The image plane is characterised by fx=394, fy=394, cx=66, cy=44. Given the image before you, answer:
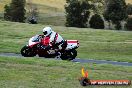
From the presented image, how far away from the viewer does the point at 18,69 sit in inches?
759

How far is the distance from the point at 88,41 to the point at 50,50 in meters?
23.6

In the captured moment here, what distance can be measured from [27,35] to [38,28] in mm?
8737

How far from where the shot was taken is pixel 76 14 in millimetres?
93875

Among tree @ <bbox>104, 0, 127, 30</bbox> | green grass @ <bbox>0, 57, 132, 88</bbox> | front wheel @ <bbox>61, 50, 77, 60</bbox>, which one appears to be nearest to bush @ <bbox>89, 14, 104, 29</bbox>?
tree @ <bbox>104, 0, 127, 30</bbox>

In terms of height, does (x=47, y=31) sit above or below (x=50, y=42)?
above

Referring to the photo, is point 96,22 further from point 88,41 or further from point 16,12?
point 88,41

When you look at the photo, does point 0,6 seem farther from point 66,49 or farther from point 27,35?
point 66,49

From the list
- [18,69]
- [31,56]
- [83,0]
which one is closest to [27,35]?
[31,56]

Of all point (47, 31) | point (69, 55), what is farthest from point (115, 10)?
point (47, 31)

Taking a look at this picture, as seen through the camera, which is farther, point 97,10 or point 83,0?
point 97,10

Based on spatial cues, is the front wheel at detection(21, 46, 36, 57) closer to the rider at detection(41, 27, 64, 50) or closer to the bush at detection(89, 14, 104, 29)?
the rider at detection(41, 27, 64, 50)

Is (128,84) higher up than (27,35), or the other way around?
(128,84)

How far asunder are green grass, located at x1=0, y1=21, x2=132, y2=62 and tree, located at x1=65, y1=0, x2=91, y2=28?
28867 mm

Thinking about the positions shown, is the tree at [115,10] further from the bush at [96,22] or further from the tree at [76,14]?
the tree at [76,14]
